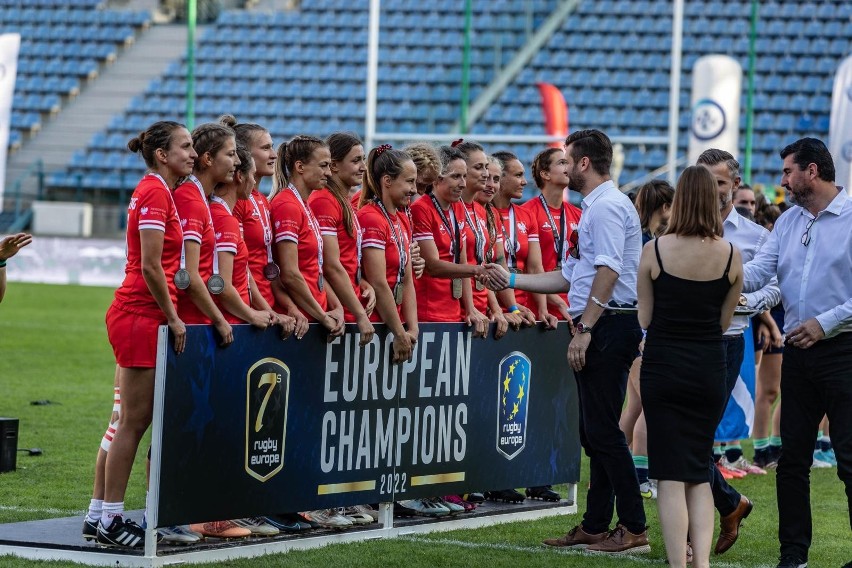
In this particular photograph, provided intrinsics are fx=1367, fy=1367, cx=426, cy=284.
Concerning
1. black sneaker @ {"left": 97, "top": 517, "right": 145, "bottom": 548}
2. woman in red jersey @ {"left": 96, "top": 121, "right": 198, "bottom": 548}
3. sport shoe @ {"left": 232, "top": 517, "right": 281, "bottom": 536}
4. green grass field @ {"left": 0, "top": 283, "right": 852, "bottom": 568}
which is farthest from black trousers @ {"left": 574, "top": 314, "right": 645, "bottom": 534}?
black sneaker @ {"left": 97, "top": 517, "right": 145, "bottom": 548}

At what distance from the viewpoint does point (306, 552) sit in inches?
249

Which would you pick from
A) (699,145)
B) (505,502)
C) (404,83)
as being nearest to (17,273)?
(404,83)

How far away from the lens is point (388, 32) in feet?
106

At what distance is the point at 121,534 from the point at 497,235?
3.06 metres

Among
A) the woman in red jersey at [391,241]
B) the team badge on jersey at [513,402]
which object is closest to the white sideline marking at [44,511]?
the woman in red jersey at [391,241]

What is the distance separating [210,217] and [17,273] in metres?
20.9

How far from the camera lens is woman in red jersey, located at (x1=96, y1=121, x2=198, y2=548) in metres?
5.80

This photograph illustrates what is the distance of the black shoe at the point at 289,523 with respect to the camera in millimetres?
6547

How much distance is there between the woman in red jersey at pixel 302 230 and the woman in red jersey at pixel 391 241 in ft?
0.83

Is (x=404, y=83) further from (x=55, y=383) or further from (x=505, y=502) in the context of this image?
(x=505, y=502)

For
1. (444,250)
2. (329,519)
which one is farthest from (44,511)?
(444,250)

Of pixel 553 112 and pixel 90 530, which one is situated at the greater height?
pixel 553 112

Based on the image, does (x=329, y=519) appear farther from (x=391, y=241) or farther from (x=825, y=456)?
(x=825, y=456)

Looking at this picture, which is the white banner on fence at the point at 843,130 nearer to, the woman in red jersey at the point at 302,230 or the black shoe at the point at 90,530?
the woman in red jersey at the point at 302,230
